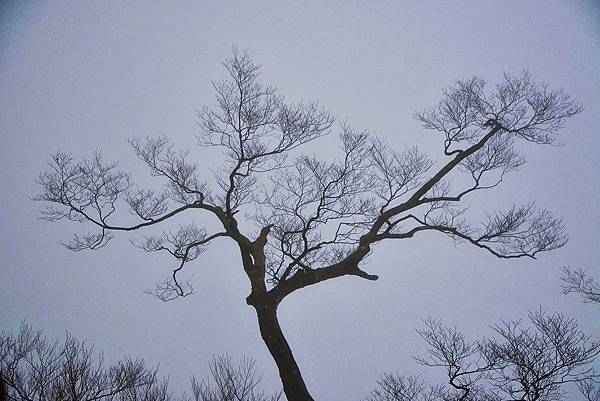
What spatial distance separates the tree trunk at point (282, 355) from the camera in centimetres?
729

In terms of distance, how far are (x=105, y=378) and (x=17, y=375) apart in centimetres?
180

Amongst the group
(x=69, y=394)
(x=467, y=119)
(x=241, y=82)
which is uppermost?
(x=241, y=82)

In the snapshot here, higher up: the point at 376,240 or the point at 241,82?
the point at 241,82

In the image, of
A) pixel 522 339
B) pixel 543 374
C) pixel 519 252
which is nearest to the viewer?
pixel 543 374

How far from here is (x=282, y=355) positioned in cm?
763

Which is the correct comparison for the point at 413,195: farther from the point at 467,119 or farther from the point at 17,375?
the point at 17,375

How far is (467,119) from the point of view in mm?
8445

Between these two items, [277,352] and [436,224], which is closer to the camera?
[277,352]

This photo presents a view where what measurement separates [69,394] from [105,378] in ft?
2.11

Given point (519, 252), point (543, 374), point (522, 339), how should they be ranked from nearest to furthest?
point (543, 374) → point (522, 339) → point (519, 252)

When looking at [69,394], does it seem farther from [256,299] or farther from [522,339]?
[522,339]

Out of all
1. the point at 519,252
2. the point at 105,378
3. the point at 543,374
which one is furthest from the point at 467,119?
the point at 105,378

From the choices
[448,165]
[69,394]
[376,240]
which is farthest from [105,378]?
[448,165]

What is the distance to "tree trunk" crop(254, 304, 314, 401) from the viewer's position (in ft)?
23.9
